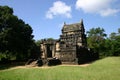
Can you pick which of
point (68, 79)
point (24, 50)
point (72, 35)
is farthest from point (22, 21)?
point (68, 79)

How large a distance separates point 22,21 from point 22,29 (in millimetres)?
3354

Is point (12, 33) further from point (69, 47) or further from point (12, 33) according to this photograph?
point (69, 47)

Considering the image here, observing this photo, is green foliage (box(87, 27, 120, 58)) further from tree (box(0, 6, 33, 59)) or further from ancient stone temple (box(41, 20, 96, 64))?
tree (box(0, 6, 33, 59))

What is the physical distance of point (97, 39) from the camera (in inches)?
2389

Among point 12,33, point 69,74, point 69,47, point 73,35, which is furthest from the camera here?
point 73,35

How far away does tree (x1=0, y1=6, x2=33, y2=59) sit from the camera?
35.3 metres

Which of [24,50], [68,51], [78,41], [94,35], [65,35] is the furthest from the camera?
[94,35]

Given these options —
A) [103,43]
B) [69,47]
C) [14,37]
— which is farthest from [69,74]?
[103,43]

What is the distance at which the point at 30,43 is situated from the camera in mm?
42875

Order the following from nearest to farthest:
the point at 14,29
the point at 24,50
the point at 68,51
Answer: the point at 68,51 → the point at 14,29 → the point at 24,50

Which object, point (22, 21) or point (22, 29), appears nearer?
point (22, 29)

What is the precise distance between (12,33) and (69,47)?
39.4 feet

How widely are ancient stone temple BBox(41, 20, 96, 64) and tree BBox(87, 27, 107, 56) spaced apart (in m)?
11.6

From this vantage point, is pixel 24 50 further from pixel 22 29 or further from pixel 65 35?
pixel 65 35
